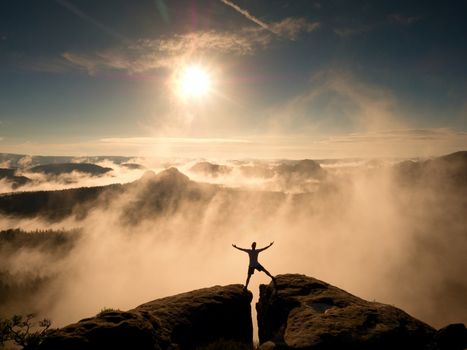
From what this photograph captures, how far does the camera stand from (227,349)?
19.1 m

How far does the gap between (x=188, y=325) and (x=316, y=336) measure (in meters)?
8.25

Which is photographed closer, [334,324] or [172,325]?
[334,324]

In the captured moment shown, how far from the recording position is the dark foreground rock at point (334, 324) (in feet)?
51.1

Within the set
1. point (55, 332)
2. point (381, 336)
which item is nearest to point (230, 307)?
point (381, 336)

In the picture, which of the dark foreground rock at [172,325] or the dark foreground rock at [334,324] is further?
the dark foreground rock at [334,324]

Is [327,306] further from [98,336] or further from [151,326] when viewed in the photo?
[98,336]

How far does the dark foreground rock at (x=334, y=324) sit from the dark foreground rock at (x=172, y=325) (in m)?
2.35

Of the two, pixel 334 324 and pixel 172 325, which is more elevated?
pixel 334 324

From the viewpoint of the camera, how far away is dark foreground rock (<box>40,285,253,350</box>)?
14.3m

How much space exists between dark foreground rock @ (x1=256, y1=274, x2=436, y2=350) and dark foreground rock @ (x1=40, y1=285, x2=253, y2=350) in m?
2.35

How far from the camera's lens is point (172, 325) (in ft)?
63.8

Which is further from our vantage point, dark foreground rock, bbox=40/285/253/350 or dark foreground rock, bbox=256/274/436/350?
dark foreground rock, bbox=256/274/436/350

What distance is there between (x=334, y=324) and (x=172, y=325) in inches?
362

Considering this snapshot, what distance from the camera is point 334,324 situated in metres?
16.8
